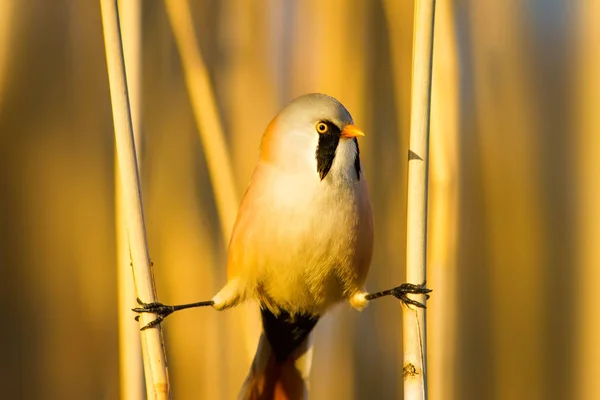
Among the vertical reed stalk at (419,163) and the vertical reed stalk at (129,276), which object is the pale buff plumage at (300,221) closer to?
the vertical reed stalk at (419,163)

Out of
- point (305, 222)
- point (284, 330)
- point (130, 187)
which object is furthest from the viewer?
point (284, 330)

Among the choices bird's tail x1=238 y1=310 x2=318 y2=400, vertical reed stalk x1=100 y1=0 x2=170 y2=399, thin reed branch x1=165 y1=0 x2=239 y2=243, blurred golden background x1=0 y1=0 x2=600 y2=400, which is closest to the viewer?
vertical reed stalk x1=100 y1=0 x2=170 y2=399

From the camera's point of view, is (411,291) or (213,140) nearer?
(411,291)

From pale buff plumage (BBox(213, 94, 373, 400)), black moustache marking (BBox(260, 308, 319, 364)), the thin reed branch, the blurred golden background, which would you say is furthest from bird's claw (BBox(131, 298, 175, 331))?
the blurred golden background

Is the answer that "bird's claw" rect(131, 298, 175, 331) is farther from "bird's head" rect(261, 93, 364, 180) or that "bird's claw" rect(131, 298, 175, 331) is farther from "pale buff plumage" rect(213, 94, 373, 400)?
"bird's head" rect(261, 93, 364, 180)

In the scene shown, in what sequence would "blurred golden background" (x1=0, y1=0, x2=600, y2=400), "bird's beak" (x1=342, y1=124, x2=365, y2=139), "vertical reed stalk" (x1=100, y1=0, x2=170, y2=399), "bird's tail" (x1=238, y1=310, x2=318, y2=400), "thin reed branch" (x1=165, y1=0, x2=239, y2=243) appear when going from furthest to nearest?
"blurred golden background" (x1=0, y1=0, x2=600, y2=400) → "thin reed branch" (x1=165, y1=0, x2=239, y2=243) → "bird's tail" (x1=238, y1=310, x2=318, y2=400) → "bird's beak" (x1=342, y1=124, x2=365, y2=139) → "vertical reed stalk" (x1=100, y1=0, x2=170, y2=399)

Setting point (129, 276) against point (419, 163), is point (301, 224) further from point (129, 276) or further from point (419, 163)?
point (129, 276)

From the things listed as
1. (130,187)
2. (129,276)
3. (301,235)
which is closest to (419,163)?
(301,235)

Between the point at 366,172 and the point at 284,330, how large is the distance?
664 mm

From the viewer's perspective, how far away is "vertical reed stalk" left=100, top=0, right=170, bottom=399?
4.49 feet

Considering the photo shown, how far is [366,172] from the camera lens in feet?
7.55

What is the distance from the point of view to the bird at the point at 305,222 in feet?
4.96

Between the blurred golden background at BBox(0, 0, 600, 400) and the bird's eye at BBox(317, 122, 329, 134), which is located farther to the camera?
the blurred golden background at BBox(0, 0, 600, 400)

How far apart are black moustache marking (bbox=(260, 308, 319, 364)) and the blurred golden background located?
385 millimetres
